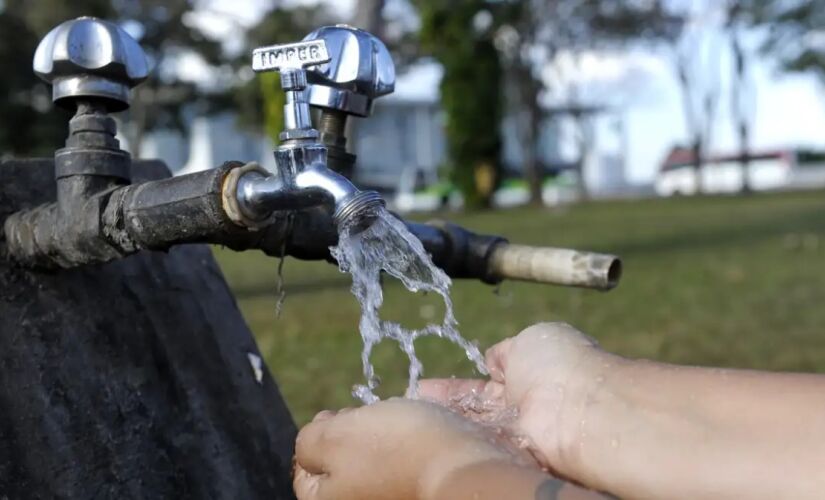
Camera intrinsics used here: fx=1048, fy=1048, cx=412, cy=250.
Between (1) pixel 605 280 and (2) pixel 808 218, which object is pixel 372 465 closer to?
(1) pixel 605 280

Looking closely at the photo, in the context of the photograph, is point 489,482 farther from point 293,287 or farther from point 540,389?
point 293,287

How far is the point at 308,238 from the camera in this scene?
1.09 meters

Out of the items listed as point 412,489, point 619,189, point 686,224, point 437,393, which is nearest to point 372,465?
point 412,489

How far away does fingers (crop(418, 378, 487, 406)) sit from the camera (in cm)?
104

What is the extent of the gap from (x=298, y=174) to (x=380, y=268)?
149 millimetres

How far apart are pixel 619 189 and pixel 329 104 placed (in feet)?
137

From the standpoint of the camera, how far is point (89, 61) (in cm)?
102

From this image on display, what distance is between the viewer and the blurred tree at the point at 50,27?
64.6 feet

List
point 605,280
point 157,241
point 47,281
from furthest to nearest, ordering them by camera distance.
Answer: point 605,280 < point 47,281 < point 157,241

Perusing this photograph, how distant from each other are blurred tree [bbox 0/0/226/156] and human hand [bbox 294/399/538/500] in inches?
742

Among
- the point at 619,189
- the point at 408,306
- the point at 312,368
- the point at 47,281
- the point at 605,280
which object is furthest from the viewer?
the point at 619,189

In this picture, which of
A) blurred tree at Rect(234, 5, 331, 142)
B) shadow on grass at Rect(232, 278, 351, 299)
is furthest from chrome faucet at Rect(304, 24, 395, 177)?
blurred tree at Rect(234, 5, 331, 142)

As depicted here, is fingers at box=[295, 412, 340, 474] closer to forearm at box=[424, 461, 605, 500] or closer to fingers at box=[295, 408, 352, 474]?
fingers at box=[295, 408, 352, 474]

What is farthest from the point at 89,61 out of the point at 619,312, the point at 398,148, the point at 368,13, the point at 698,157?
the point at 398,148
